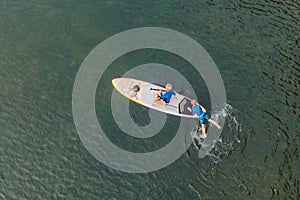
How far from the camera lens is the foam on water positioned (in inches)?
818

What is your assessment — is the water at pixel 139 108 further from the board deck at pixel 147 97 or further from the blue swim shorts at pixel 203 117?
the blue swim shorts at pixel 203 117

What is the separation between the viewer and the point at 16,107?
22250 mm

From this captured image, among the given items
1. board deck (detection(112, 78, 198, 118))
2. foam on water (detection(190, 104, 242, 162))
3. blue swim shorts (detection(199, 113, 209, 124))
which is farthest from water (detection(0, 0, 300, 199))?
blue swim shorts (detection(199, 113, 209, 124))

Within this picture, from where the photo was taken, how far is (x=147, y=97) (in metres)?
23.2

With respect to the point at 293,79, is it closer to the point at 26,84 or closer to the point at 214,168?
the point at 214,168

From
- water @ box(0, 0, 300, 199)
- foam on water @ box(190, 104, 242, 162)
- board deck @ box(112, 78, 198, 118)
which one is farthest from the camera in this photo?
board deck @ box(112, 78, 198, 118)

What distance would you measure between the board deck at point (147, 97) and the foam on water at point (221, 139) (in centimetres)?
139

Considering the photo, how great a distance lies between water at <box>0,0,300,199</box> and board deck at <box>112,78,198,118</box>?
0.73 m

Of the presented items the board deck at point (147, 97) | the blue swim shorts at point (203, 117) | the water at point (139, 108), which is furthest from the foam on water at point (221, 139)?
the board deck at point (147, 97)

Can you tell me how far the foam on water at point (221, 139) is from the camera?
68.2 ft

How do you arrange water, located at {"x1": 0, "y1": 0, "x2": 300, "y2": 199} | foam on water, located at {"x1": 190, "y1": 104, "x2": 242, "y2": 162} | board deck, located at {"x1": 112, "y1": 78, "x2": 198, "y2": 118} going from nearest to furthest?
water, located at {"x1": 0, "y1": 0, "x2": 300, "y2": 199} → foam on water, located at {"x1": 190, "y1": 104, "x2": 242, "y2": 162} → board deck, located at {"x1": 112, "y1": 78, "x2": 198, "y2": 118}

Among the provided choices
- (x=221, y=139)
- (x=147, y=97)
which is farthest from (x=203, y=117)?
(x=147, y=97)

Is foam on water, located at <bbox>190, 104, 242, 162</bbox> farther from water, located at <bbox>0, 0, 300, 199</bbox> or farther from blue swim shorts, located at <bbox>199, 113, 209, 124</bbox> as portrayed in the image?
blue swim shorts, located at <bbox>199, 113, 209, 124</bbox>

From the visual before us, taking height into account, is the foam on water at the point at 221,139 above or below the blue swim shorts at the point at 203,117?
below
